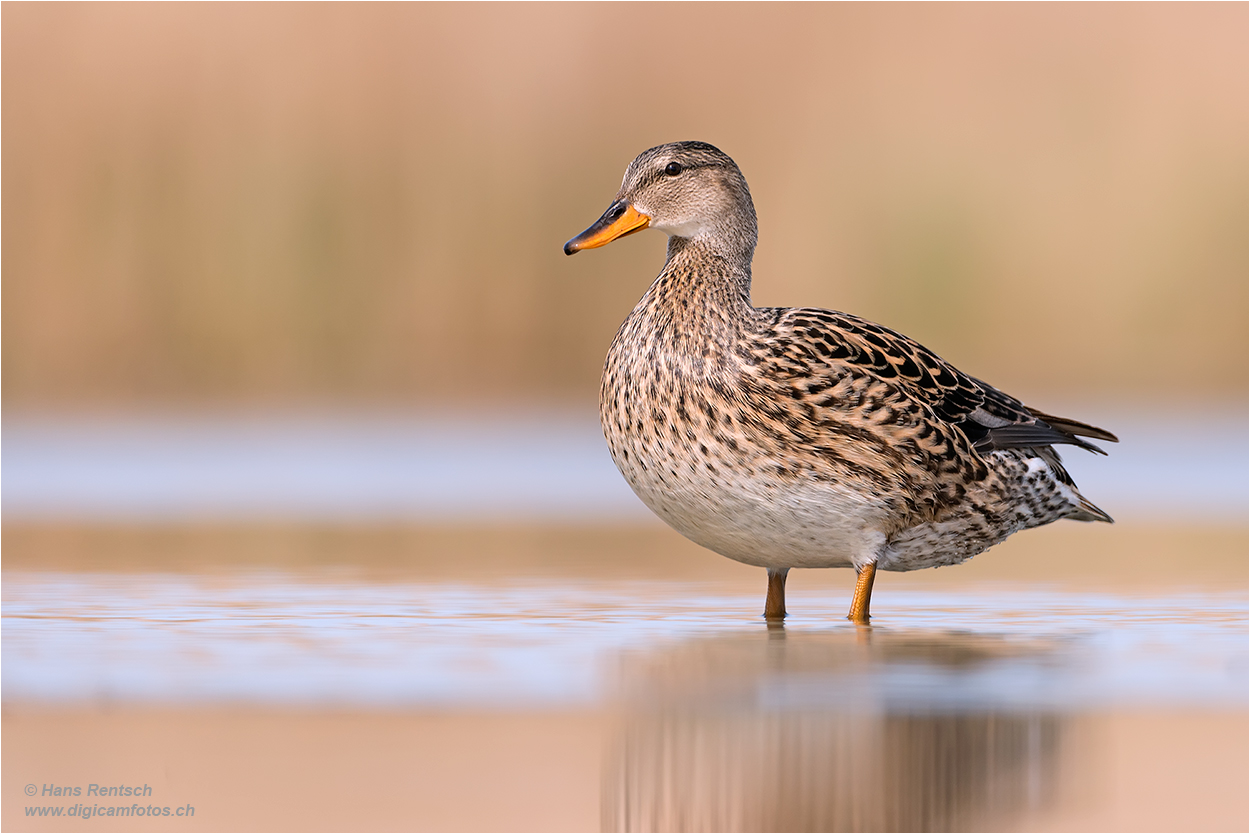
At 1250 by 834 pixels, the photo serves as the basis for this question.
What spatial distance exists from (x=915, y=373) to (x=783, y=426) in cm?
79

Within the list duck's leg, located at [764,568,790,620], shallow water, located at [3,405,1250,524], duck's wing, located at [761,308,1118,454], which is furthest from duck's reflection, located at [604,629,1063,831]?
shallow water, located at [3,405,1250,524]

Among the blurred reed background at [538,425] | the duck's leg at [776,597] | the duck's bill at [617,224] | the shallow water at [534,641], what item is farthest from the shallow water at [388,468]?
the duck's leg at [776,597]

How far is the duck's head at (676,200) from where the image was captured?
7.39 meters

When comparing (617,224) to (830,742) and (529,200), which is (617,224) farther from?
(529,200)

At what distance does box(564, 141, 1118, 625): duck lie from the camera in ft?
21.7

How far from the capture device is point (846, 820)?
3.92 m

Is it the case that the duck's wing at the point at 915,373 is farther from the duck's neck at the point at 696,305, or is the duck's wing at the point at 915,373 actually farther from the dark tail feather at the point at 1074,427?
the duck's neck at the point at 696,305

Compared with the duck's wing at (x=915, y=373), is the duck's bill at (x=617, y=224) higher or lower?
higher

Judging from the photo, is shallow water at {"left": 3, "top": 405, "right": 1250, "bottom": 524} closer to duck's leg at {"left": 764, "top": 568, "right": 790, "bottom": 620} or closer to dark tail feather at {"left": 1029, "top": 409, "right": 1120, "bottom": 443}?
dark tail feather at {"left": 1029, "top": 409, "right": 1120, "bottom": 443}

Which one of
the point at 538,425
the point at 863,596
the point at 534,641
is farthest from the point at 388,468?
the point at 534,641

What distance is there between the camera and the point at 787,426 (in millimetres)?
6625

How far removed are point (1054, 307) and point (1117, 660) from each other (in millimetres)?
13016

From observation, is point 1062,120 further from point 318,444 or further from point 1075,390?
point 318,444

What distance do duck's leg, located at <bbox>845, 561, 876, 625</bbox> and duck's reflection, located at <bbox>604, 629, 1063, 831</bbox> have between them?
0.89m
